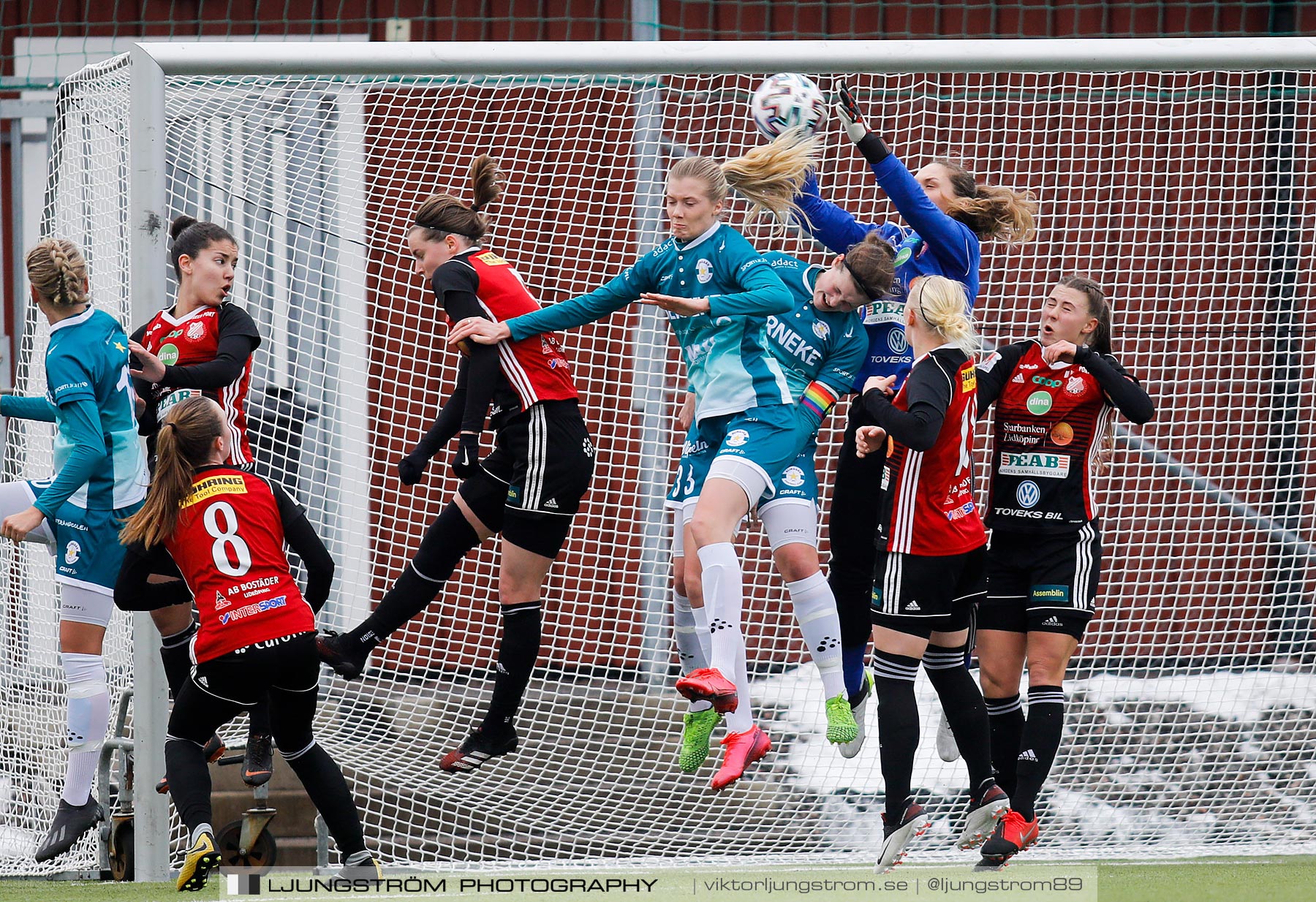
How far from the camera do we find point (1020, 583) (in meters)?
4.99

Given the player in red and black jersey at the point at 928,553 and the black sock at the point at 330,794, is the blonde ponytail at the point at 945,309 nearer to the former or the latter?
the player in red and black jersey at the point at 928,553

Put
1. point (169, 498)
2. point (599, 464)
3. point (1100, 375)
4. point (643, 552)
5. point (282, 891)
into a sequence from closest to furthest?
point (169, 498) < point (282, 891) < point (1100, 375) < point (643, 552) < point (599, 464)

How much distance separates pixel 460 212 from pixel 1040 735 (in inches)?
112

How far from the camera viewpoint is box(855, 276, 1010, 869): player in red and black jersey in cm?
450

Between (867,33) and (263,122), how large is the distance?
13.4ft

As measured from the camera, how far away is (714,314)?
15.8 ft

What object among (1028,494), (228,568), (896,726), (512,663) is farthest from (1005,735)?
(228,568)

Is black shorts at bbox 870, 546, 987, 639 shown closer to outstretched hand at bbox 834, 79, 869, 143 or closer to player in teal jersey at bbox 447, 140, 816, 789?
player in teal jersey at bbox 447, 140, 816, 789

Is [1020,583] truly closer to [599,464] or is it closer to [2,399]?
[599,464]

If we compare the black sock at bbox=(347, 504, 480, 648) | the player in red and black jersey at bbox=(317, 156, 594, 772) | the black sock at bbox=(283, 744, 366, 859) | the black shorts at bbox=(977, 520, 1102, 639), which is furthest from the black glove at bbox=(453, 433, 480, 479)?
the black shorts at bbox=(977, 520, 1102, 639)

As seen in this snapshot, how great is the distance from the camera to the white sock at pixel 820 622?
507 centimetres

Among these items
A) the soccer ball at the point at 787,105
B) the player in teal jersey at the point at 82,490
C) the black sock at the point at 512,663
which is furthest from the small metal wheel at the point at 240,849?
the soccer ball at the point at 787,105

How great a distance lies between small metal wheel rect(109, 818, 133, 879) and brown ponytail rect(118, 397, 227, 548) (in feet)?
5.61

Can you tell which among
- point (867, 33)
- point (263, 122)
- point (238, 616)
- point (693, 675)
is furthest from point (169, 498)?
point (867, 33)
